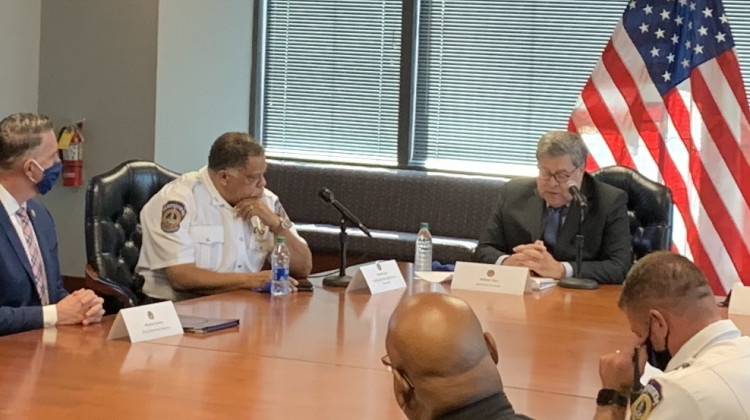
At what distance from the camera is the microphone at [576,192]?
14.9 ft

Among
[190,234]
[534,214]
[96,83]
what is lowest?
[190,234]

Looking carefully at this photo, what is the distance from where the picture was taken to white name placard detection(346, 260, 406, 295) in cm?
416

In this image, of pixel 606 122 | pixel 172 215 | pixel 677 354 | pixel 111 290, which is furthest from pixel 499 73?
pixel 677 354

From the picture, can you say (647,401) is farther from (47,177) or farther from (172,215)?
(172,215)

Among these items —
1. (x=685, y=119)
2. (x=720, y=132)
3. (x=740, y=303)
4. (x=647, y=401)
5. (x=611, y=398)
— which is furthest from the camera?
(x=685, y=119)

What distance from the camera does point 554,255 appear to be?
4.80 m

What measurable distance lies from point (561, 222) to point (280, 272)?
1.34m

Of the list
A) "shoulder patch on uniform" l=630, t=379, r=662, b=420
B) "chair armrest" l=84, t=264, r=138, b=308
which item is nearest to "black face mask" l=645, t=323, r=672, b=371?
"shoulder patch on uniform" l=630, t=379, r=662, b=420

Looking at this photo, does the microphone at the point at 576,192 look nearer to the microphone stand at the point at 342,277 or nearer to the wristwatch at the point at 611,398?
the microphone stand at the point at 342,277

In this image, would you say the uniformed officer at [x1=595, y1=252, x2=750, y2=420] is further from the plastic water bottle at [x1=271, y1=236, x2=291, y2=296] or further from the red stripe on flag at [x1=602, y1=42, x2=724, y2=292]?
the red stripe on flag at [x1=602, y1=42, x2=724, y2=292]

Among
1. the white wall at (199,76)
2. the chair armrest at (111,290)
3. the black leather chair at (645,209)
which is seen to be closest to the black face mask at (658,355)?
the chair armrest at (111,290)

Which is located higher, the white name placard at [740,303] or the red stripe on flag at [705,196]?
the red stripe on flag at [705,196]

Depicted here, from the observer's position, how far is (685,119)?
20.0ft

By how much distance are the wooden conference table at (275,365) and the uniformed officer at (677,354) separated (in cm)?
15
